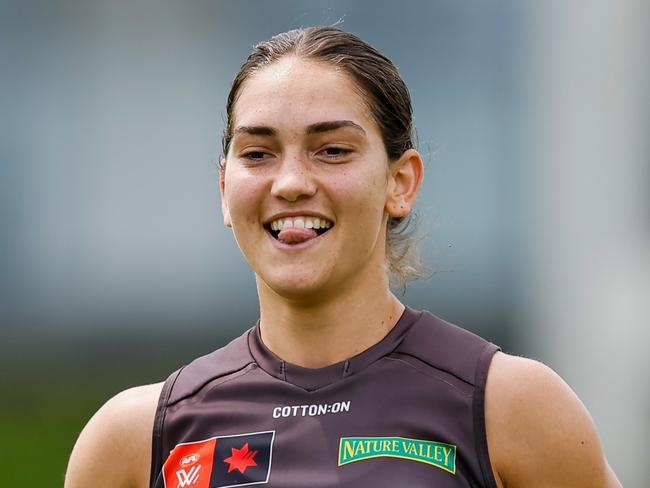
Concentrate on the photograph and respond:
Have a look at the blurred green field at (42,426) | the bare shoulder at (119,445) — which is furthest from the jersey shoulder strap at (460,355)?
the blurred green field at (42,426)

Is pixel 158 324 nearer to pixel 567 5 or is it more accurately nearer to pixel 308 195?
pixel 567 5

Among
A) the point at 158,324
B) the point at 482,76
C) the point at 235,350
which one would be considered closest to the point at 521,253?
the point at 482,76

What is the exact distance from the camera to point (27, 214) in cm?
898

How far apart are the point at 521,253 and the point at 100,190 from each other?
9.93ft

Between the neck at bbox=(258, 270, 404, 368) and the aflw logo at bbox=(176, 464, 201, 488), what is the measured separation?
276 mm

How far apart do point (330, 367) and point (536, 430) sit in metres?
0.40

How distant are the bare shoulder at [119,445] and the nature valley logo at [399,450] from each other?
417 mm

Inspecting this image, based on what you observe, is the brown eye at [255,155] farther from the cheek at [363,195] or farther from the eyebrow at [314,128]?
the cheek at [363,195]

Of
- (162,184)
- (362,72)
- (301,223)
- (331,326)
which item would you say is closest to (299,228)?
(301,223)

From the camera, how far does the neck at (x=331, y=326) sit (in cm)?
245

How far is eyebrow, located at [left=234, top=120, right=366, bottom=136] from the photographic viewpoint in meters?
2.35

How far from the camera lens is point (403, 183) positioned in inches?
100.0

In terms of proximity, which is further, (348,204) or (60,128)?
(60,128)

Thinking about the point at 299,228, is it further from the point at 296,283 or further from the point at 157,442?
the point at 157,442
